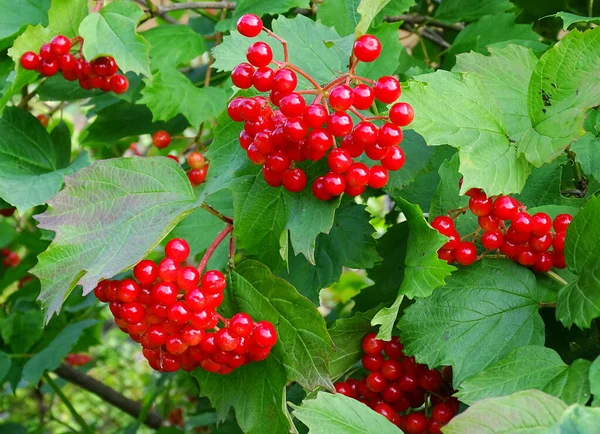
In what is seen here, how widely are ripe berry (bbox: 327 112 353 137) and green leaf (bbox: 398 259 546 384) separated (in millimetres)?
246

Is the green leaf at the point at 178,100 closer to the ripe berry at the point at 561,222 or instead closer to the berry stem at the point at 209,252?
the berry stem at the point at 209,252

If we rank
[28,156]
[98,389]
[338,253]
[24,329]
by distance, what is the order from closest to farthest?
[338,253]
[28,156]
[24,329]
[98,389]

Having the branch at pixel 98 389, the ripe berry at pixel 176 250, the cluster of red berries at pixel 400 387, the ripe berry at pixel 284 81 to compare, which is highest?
the ripe berry at pixel 284 81

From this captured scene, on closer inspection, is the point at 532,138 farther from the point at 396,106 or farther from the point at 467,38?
the point at 467,38

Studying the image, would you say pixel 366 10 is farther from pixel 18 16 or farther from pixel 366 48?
pixel 18 16

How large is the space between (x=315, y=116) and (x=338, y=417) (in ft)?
1.11

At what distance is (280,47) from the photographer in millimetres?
1034

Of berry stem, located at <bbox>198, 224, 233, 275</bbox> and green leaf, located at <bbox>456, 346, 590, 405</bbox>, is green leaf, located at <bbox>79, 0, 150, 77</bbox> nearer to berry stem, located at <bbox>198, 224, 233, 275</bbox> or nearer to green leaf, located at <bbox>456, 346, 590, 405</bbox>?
berry stem, located at <bbox>198, 224, 233, 275</bbox>

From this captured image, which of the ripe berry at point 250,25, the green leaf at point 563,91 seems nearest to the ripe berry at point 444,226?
the green leaf at point 563,91

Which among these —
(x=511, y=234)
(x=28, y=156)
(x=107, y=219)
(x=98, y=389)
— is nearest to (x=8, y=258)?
(x=98, y=389)

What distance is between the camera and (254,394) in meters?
0.96

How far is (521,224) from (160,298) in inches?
17.5

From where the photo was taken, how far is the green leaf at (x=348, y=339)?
95 cm

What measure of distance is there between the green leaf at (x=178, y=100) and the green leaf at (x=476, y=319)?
0.66m
